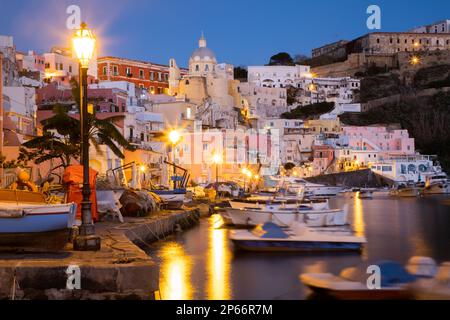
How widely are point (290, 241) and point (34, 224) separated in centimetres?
1130

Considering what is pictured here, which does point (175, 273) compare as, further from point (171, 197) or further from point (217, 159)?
point (217, 159)

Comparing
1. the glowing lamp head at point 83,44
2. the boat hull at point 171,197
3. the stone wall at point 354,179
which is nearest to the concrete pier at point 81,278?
the glowing lamp head at point 83,44

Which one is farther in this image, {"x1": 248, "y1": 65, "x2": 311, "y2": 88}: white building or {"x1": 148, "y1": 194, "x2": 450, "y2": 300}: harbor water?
{"x1": 248, "y1": 65, "x2": 311, "y2": 88}: white building

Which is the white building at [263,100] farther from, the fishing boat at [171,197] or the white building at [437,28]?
the fishing boat at [171,197]

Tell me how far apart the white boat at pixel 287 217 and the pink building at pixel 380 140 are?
73.2 metres

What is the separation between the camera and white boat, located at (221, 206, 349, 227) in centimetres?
2842

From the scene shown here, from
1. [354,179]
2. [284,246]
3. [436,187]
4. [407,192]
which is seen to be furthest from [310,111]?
[284,246]

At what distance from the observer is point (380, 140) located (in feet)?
345

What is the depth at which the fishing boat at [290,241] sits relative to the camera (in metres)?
21.5

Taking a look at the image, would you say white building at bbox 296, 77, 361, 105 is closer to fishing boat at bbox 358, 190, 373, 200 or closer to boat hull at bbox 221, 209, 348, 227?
fishing boat at bbox 358, 190, 373, 200

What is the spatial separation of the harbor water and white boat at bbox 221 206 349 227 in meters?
1.10

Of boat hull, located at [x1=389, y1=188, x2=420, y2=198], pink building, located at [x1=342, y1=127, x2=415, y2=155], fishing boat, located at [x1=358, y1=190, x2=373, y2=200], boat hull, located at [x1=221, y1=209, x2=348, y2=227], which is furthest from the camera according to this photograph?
pink building, located at [x1=342, y1=127, x2=415, y2=155]

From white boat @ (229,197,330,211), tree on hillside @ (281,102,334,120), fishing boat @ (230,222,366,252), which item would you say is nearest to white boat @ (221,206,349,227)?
white boat @ (229,197,330,211)
